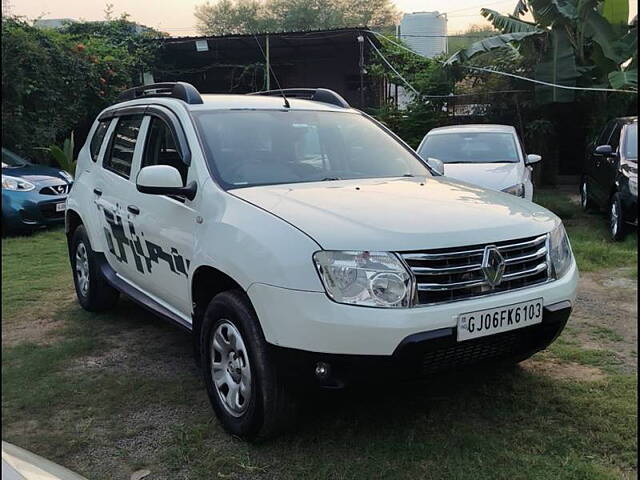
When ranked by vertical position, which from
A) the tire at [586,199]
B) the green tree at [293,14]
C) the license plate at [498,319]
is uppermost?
the green tree at [293,14]

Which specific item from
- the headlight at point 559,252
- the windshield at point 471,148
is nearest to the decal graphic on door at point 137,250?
the headlight at point 559,252

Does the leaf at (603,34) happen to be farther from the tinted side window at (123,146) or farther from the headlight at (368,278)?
the headlight at (368,278)

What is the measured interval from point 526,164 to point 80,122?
598 cm

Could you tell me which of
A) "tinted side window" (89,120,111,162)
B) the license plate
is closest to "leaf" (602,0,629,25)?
"tinted side window" (89,120,111,162)

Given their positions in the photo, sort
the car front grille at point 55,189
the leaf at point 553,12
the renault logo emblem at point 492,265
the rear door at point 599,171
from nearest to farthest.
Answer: the renault logo emblem at point 492,265, the car front grille at point 55,189, the rear door at point 599,171, the leaf at point 553,12

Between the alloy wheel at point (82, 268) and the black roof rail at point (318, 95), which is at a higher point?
the black roof rail at point (318, 95)

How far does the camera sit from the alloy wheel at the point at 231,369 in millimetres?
2918

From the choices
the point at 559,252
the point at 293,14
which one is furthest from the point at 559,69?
the point at 293,14

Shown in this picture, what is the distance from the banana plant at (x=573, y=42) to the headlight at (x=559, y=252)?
949 cm

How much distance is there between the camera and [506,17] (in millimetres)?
13414

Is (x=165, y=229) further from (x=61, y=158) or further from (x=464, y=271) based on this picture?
(x=61, y=158)

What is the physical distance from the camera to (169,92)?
14.5ft

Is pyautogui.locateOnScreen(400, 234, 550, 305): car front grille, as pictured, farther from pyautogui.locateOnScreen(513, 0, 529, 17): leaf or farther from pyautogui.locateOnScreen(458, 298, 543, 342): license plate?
pyautogui.locateOnScreen(513, 0, 529, 17): leaf

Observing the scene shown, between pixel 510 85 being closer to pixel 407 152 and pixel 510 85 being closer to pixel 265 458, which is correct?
pixel 407 152
